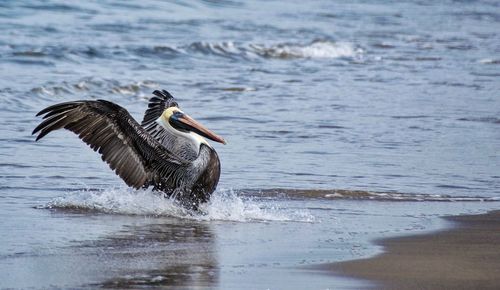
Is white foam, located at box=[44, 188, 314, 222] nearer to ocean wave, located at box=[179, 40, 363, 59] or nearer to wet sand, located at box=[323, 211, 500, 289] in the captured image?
wet sand, located at box=[323, 211, 500, 289]

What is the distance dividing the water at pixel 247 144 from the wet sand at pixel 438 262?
174mm

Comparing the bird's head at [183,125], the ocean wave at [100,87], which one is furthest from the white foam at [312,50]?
the bird's head at [183,125]

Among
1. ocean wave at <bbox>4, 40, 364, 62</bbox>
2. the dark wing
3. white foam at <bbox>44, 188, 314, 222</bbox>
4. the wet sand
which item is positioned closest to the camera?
the wet sand

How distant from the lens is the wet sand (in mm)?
5379

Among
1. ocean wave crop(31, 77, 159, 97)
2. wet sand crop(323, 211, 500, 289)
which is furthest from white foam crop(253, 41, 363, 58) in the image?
wet sand crop(323, 211, 500, 289)

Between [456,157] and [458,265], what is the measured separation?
350 centimetres

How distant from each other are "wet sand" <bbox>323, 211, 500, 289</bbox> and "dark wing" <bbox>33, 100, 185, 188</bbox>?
5.81 feet

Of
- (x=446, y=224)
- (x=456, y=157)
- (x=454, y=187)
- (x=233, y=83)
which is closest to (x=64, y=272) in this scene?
(x=446, y=224)

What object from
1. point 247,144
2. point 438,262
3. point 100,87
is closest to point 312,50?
point 100,87

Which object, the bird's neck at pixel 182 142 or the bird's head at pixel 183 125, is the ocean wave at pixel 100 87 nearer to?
the bird's neck at pixel 182 142

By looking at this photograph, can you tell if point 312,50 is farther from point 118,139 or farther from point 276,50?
point 118,139

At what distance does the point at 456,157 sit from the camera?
916 centimetres

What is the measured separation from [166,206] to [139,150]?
1.35ft

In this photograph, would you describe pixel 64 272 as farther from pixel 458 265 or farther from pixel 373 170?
pixel 373 170
